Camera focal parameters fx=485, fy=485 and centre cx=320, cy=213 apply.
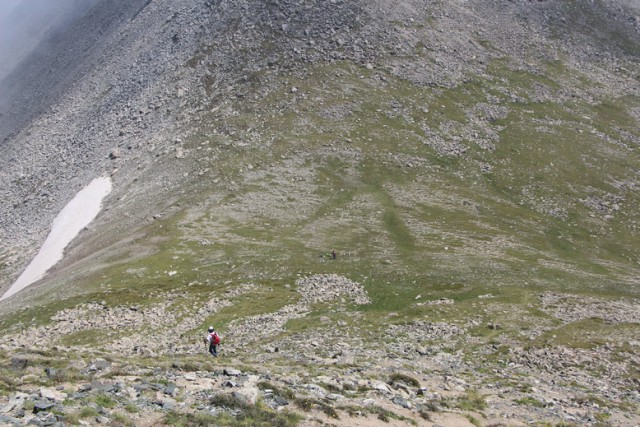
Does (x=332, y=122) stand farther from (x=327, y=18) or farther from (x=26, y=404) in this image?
(x=26, y=404)

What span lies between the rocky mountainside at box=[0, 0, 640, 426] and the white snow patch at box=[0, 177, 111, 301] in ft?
12.5

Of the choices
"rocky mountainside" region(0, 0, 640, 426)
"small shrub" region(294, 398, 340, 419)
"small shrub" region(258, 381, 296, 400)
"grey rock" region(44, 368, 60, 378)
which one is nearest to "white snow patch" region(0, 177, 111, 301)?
"rocky mountainside" region(0, 0, 640, 426)

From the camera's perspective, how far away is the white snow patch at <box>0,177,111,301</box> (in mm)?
79625

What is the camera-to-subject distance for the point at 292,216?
3312 inches

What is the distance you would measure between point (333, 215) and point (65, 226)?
51.6 m

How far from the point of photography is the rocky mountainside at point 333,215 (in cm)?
3048

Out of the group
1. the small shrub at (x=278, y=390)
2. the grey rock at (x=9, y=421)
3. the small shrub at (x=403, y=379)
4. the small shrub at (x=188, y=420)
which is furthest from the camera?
the small shrub at (x=403, y=379)

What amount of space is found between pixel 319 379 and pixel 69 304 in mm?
38534

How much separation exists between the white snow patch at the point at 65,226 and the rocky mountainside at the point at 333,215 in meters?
3.82

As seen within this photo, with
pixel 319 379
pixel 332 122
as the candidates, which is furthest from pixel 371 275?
pixel 332 122

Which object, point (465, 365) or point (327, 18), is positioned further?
point (327, 18)

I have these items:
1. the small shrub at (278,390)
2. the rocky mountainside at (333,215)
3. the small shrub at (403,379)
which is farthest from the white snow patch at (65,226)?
the small shrub at (403,379)

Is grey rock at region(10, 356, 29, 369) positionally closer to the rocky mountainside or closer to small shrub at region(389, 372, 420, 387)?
the rocky mountainside

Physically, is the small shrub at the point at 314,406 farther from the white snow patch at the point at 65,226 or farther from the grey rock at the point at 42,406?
the white snow patch at the point at 65,226
